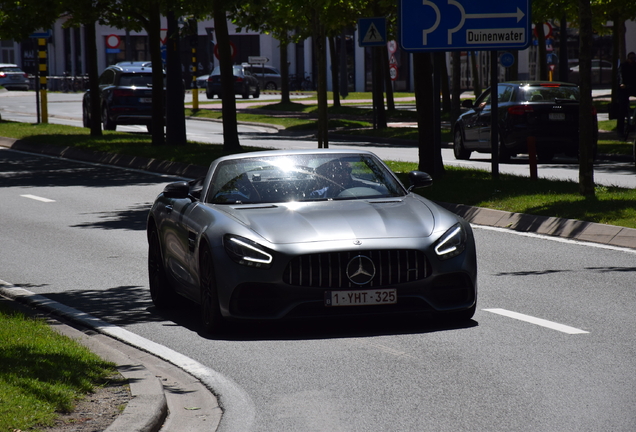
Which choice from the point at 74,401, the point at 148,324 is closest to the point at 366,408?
the point at 74,401

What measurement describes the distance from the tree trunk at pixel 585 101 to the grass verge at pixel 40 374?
832 cm

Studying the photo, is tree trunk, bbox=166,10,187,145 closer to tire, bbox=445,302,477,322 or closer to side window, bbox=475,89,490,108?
side window, bbox=475,89,490,108

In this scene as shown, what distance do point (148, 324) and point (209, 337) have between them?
30.9 inches

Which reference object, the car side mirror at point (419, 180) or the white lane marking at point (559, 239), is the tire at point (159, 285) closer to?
the car side mirror at point (419, 180)

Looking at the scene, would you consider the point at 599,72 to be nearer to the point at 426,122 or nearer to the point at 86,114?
the point at 86,114

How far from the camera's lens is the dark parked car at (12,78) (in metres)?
71.7

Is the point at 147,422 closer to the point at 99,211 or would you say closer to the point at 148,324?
the point at 148,324

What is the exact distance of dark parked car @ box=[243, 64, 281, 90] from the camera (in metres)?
69.8

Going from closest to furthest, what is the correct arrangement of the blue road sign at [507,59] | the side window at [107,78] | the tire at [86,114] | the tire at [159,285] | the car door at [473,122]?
the tire at [159,285], the car door at [473,122], the side window at [107,78], the tire at [86,114], the blue road sign at [507,59]

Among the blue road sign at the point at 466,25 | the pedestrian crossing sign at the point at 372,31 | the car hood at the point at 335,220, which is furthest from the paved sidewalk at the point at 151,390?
A: the pedestrian crossing sign at the point at 372,31

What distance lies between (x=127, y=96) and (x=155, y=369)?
2713cm

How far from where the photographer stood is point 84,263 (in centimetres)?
1123

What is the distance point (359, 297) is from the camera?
24.0 ft

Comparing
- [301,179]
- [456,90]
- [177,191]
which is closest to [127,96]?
[456,90]
